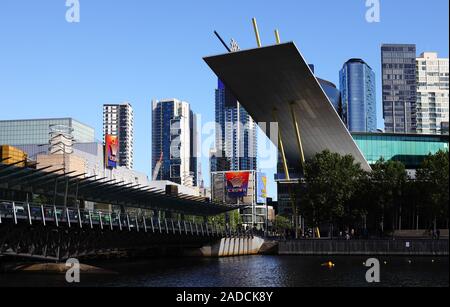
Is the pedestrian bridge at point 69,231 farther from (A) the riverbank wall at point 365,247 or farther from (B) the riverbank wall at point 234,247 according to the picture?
(A) the riverbank wall at point 365,247

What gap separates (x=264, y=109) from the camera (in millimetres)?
97812

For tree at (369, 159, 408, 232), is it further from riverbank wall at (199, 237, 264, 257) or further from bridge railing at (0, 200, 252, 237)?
bridge railing at (0, 200, 252, 237)

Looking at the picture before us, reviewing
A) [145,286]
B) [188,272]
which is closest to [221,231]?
[188,272]

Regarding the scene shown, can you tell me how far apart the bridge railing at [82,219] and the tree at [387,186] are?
84.1ft

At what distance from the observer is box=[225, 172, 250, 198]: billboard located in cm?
18875

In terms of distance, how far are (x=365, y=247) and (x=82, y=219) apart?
39776 mm

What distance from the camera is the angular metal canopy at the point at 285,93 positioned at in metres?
80.1

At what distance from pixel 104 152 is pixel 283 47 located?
95.7m

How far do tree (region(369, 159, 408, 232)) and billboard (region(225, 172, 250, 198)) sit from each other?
104780 mm

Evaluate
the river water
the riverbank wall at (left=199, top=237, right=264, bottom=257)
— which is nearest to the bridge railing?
the river water

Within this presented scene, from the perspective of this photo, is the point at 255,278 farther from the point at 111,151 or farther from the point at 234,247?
the point at 111,151

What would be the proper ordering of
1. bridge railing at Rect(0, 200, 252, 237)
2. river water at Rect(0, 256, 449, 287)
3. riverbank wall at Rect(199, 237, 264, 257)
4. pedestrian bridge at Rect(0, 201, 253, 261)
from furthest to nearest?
riverbank wall at Rect(199, 237, 264, 257) → pedestrian bridge at Rect(0, 201, 253, 261) → bridge railing at Rect(0, 200, 252, 237) → river water at Rect(0, 256, 449, 287)

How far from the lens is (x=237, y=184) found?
190m

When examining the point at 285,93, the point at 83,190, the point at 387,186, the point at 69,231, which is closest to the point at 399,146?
the point at 285,93
